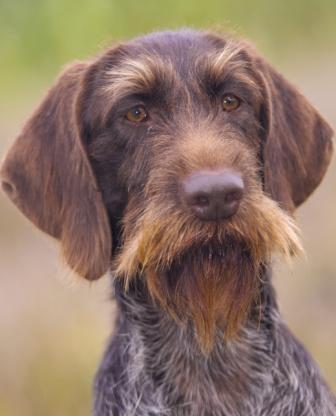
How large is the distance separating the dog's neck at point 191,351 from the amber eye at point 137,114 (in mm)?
558

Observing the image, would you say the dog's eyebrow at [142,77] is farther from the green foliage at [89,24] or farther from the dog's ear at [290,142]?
the green foliage at [89,24]

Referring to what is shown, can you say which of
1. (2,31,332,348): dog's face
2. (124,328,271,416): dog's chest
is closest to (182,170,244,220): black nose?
(2,31,332,348): dog's face

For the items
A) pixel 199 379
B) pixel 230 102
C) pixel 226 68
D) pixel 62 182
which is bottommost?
pixel 199 379

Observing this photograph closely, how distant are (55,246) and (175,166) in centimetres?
227

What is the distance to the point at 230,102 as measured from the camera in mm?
4660

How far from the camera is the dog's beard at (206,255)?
427 cm

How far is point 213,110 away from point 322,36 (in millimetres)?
7966

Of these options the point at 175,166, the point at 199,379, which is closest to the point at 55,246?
→ the point at 199,379

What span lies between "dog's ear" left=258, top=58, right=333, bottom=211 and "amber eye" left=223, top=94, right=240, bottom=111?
124mm

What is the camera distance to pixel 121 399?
4.68 meters

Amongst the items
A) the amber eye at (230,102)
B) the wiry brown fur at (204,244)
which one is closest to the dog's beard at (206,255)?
the wiry brown fur at (204,244)

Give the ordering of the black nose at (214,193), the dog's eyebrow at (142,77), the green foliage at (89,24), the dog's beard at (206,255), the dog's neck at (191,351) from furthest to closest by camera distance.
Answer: the green foliage at (89,24) < the dog's neck at (191,351) < the dog's eyebrow at (142,77) < the dog's beard at (206,255) < the black nose at (214,193)

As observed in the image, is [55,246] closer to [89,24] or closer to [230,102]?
[230,102]

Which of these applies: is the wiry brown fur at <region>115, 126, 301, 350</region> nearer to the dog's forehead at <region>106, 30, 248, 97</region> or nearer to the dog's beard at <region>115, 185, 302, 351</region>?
the dog's beard at <region>115, 185, 302, 351</region>
